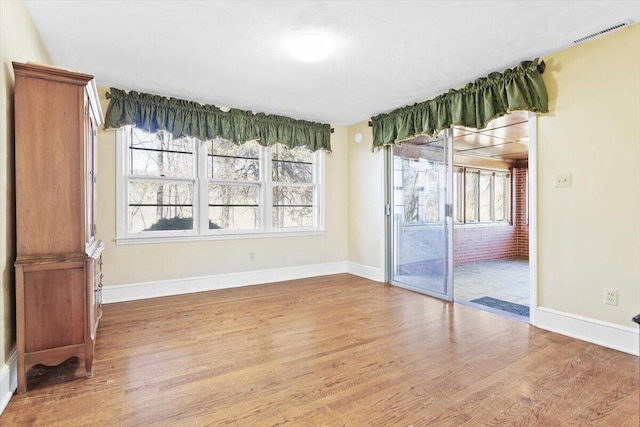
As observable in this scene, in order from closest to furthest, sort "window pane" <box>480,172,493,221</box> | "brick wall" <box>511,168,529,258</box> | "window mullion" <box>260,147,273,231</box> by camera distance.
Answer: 1. "window mullion" <box>260,147,273,231</box>
2. "window pane" <box>480,172,493,221</box>
3. "brick wall" <box>511,168,529,258</box>

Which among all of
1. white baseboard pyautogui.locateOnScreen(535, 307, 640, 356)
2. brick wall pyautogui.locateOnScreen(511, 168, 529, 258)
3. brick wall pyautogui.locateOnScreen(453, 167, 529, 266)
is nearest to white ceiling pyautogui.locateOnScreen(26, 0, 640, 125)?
white baseboard pyautogui.locateOnScreen(535, 307, 640, 356)

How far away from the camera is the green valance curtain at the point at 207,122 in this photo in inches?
145

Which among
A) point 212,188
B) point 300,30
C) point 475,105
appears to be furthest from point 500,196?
point 300,30

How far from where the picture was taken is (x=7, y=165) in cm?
193

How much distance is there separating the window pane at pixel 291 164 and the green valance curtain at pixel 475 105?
4.02ft

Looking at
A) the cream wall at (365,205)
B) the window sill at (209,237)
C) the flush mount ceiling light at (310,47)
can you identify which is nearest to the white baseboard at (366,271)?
the cream wall at (365,205)

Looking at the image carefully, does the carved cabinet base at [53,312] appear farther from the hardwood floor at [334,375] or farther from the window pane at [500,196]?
the window pane at [500,196]

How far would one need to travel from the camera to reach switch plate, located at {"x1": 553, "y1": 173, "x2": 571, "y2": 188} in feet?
9.07

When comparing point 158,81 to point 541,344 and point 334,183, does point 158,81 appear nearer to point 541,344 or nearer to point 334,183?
point 334,183

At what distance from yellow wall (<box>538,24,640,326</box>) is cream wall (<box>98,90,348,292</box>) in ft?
9.65

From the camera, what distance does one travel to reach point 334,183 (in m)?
5.33

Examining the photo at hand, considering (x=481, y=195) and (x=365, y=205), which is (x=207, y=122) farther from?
(x=481, y=195)

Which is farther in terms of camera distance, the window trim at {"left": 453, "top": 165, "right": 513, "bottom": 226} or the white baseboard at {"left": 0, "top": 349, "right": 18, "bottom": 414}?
the window trim at {"left": 453, "top": 165, "right": 513, "bottom": 226}

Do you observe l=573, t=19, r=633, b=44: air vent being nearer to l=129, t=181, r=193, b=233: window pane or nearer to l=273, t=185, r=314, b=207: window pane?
l=273, t=185, r=314, b=207: window pane
